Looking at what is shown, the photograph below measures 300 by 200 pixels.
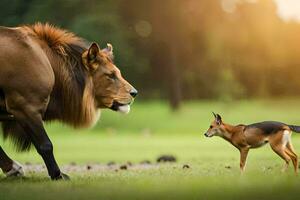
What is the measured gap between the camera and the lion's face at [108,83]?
10047mm

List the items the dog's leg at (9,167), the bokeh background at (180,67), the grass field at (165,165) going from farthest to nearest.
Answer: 1. the bokeh background at (180,67)
2. the dog's leg at (9,167)
3. the grass field at (165,165)

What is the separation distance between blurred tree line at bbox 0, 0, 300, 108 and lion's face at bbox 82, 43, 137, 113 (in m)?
19.1

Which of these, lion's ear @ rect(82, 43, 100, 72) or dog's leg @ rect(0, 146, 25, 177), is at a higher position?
lion's ear @ rect(82, 43, 100, 72)

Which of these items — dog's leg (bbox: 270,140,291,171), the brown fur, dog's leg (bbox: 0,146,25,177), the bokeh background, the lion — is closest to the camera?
the lion

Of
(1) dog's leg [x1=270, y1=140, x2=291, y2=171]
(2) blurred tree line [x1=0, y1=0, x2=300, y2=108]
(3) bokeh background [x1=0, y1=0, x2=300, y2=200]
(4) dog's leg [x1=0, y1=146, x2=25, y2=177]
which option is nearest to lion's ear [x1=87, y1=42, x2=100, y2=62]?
(4) dog's leg [x1=0, y1=146, x2=25, y2=177]

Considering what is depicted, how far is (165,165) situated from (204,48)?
3337cm

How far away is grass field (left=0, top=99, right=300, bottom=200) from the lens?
6852 millimetres

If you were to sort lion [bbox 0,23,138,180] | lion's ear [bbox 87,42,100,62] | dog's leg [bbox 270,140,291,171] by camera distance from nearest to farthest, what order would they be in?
lion [bbox 0,23,138,180] → lion's ear [bbox 87,42,100,62] → dog's leg [bbox 270,140,291,171]

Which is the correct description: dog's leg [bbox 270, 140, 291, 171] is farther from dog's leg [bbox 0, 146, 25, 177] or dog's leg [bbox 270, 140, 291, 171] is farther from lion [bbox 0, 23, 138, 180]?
dog's leg [bbox 0, 146, 25, 177]

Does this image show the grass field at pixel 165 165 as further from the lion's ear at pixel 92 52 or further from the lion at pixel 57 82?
the lion's ear at pixel 92 52

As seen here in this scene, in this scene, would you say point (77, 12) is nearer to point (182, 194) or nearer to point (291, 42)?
point (291, 42)

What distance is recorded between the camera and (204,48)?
4603cm

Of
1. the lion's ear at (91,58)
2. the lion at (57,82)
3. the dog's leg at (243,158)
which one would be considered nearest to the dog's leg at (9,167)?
the lion at (57,82)

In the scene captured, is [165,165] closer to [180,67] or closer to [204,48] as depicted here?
[180,67]
